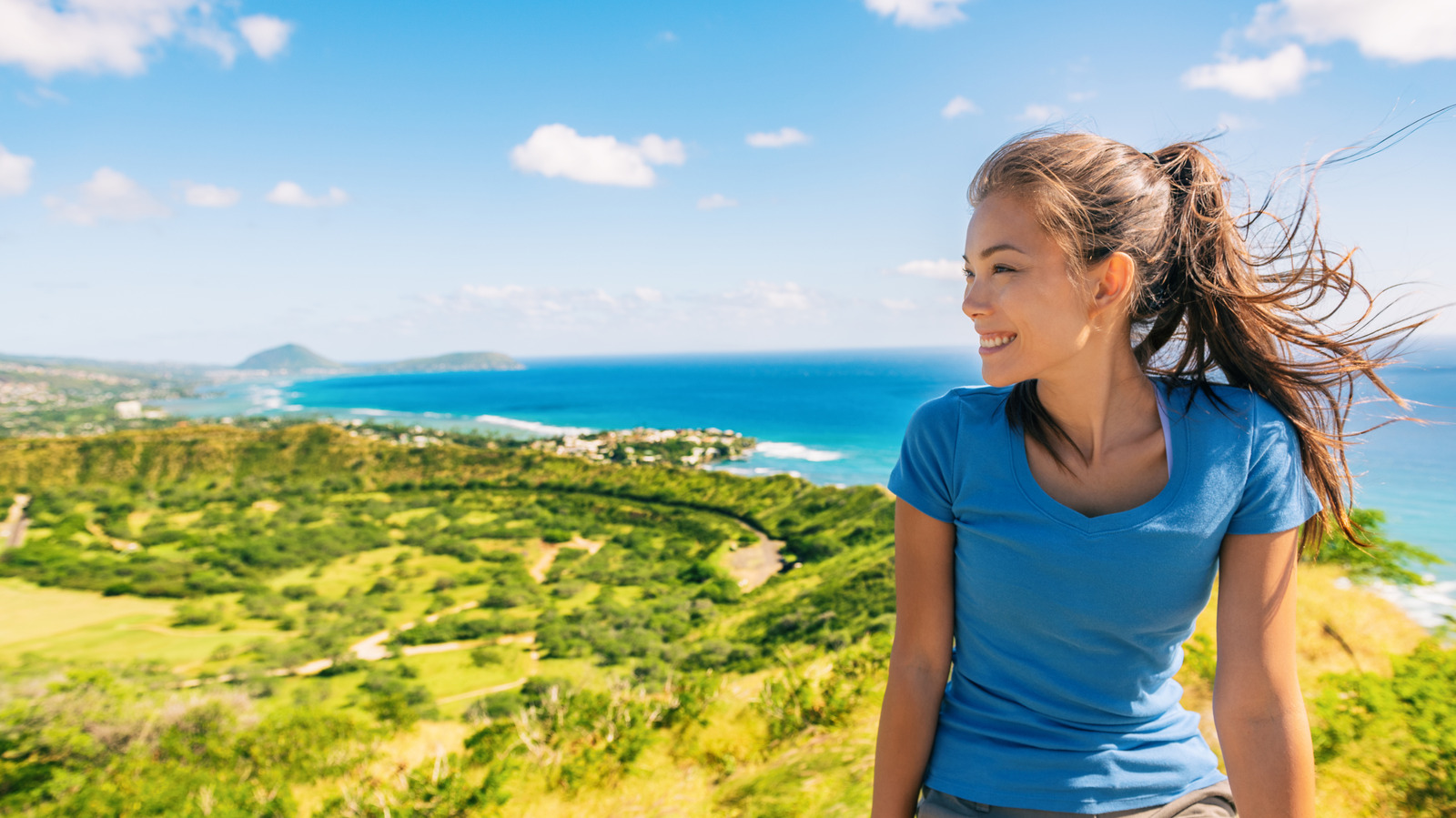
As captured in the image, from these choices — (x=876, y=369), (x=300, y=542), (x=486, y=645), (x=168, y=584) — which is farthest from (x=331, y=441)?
(x=876, y=369)

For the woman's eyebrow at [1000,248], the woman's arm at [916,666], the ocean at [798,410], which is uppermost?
the woman's eyebrow at [1000,248]

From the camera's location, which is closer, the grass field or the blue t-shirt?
the blue t-shirt

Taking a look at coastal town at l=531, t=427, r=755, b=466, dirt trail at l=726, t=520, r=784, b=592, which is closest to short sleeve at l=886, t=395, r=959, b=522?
dirt trail at l=726, t=520, r=784, b=592

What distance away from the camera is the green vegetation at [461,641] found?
13.5ft

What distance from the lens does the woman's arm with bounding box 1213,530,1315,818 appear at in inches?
42.6

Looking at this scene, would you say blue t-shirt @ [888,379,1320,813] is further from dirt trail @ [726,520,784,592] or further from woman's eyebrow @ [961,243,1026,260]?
dirt trail @ [726,520,784,592]

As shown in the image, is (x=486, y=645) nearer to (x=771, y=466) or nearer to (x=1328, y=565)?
(x=1328, y=565)

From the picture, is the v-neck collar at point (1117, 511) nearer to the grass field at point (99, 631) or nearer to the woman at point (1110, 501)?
the woman at point (1110, 501)

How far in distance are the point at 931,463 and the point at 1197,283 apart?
1.87ft

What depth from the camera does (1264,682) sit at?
3.61ft

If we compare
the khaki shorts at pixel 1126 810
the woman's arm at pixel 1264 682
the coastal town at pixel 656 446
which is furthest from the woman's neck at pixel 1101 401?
the coastal town at pixel 656 446

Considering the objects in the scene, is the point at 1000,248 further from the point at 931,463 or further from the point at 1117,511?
the point at 1117,511

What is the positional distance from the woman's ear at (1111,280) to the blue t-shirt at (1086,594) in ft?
0.69

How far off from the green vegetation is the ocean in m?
2.65
